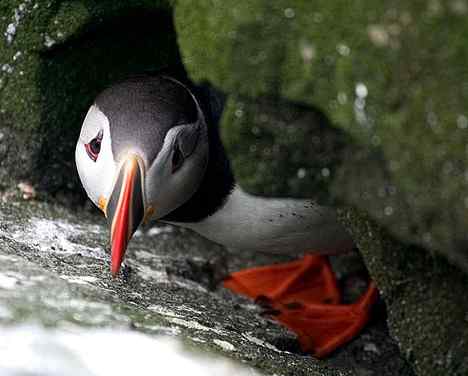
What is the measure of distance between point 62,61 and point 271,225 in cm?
104

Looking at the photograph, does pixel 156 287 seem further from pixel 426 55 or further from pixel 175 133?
pixel 426 55

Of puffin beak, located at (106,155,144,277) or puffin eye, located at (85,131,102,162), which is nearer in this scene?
puffin beak, located at (106,155,144,277)

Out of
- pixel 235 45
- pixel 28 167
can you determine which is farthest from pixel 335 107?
pixel 28 167

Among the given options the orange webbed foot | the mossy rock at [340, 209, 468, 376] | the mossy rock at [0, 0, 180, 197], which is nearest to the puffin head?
the mossy rock at [0, 0, 180, 197]

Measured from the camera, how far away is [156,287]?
2.74 metres

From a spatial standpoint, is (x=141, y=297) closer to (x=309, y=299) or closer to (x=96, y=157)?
(x=96, y=157)

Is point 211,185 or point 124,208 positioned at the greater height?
point 124,208

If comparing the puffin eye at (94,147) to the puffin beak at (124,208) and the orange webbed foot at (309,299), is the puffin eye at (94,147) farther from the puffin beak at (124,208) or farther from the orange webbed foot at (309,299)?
the orange webbed foot at (309,299)

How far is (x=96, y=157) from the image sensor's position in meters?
2.63

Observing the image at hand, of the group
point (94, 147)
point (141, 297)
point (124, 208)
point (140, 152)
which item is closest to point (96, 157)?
point (94, 147)

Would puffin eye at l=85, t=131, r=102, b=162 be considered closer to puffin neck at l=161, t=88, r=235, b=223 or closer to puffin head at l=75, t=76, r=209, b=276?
puffin head at l=75, t=76, r=209, b=276

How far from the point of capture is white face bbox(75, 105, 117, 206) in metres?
2.50

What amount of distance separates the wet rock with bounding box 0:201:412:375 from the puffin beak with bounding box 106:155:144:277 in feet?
0.38

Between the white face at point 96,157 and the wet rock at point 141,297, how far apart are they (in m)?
0.23
